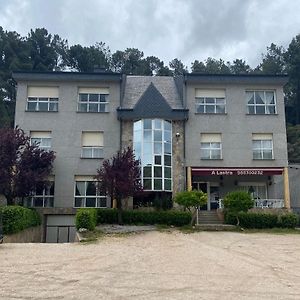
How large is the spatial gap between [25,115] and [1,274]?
21.6 meters

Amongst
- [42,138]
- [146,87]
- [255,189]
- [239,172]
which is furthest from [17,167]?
[255,189]

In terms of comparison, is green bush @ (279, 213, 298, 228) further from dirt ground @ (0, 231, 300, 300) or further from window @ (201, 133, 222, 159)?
window @ (201, 133, 222, 159)

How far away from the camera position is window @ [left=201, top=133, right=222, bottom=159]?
101ft

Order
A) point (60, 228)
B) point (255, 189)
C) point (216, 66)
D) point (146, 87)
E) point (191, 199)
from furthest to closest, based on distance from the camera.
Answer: point (216, 66), point (146, 87), point (255, 189), point (60, 228), point (191, 199)

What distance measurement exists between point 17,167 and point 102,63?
4276 cm

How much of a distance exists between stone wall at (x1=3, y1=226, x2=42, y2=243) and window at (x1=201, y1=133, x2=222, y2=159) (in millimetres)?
12929

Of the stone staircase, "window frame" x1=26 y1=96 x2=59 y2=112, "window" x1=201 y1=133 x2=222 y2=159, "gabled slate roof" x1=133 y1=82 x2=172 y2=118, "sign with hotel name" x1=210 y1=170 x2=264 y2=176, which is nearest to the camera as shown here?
the stone staircase

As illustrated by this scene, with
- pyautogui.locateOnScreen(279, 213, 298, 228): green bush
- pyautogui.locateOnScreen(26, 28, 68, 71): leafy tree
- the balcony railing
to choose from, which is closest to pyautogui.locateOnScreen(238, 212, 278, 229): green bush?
pyautogui.locateOnScreen(279, 213, 298, 228): green bush

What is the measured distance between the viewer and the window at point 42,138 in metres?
30.4

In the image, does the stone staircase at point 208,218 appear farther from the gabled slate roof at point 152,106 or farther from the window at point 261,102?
the window at point 261,102

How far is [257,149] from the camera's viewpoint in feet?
101

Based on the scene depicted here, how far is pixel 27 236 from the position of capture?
77.8ft

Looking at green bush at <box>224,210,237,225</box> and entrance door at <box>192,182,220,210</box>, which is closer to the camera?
green bush at <box>224,210,237,225</box>

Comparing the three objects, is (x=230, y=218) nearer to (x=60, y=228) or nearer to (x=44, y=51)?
(x=60, y=228)
